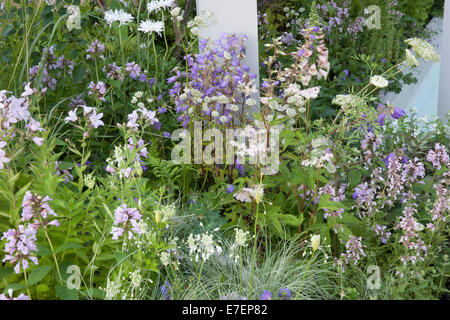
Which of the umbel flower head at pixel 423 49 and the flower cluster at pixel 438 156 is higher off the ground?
the umbel flower head at pixel 423 49

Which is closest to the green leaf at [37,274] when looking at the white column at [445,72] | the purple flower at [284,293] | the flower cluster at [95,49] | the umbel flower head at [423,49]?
the purple flower at [284,293]

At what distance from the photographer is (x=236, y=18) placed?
3.14 metres

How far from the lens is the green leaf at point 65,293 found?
1889 millimetres

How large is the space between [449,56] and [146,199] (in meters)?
2.40

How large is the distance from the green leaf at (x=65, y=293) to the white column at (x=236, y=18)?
1721mm

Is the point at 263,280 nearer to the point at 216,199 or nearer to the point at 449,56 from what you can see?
the point at 216,199

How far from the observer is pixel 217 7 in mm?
3125

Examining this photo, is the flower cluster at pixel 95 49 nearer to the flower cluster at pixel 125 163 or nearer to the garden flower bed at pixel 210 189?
the garden flower bed at pixel 210 189

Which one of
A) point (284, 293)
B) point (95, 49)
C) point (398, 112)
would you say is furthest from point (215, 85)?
point (284, 293)

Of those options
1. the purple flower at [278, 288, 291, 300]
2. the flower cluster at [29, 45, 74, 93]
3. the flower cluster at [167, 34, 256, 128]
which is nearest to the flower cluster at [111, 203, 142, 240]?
the purple flower at [278, 288, 291, 300]

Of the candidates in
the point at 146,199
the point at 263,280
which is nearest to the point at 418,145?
the point at 263,280

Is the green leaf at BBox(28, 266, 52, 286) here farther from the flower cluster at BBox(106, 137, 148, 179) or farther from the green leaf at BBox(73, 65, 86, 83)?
the green leaf at BBox(73, 65, 86, 83)

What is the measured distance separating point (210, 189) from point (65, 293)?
43.0 inches

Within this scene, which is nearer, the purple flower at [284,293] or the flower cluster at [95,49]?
the purple flower at [284,293]
